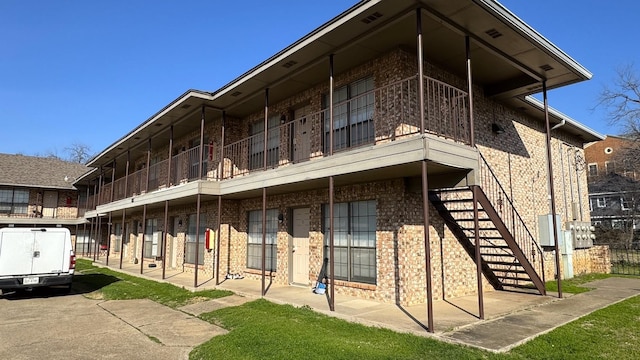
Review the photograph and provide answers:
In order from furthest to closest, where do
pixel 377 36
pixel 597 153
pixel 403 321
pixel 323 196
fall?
1. pixel 597 153
2. pixel 323 196
3. pixel 377 36
4. pixel 403 321

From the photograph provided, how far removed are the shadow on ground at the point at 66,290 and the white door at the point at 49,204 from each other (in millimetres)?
18574

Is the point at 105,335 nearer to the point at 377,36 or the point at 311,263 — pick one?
the point at 311,263

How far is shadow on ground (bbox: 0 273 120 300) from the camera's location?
41.0ft

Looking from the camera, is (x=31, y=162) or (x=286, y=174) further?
(x=31, y=162)

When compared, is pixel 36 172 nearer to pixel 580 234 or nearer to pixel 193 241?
pixel 193 241

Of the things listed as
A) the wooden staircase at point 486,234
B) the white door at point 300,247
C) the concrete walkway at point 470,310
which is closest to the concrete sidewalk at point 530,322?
the concrete walkway at point 470,310

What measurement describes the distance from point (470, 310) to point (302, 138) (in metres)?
6.72

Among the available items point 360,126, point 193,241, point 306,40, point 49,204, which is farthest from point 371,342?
point 49,204

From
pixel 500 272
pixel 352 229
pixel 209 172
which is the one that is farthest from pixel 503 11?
pixel 209 172

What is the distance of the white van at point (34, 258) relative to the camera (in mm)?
11406

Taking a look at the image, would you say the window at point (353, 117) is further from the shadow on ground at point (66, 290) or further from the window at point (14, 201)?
the window at point (14, 201)

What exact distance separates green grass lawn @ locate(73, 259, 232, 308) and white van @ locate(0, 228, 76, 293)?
118 cm

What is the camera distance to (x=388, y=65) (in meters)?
9.72

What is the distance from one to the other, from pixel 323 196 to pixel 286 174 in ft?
4.83
